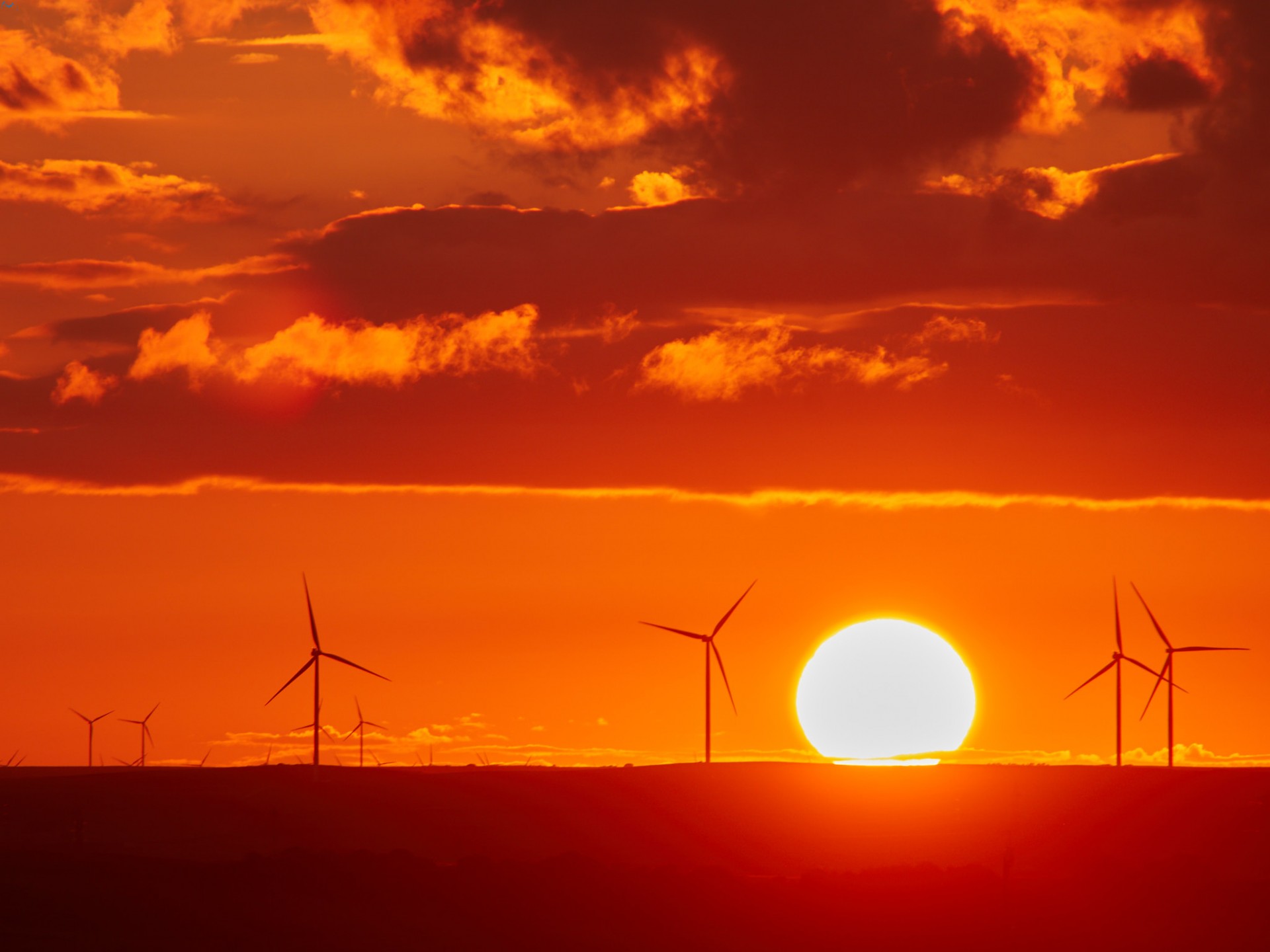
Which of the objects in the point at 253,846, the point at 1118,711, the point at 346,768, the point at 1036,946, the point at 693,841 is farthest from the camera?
the point at 1118,711

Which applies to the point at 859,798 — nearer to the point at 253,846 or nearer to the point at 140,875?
the point at 253,846

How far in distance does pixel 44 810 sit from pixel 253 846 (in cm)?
1309

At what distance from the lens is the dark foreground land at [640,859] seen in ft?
291

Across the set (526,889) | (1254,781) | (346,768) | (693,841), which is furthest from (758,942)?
(1254,781)

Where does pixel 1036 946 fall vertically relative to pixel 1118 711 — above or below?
below

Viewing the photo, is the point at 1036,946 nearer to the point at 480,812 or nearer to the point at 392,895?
the point at 392,895

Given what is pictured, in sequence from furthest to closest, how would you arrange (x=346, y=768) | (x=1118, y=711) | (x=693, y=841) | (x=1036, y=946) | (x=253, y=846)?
(x=1118, y=711) < (x=346, y=768) < (x=693, y=841) < (x=253, y=846) < (x=1036, y=946)

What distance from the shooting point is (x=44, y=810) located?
124 m

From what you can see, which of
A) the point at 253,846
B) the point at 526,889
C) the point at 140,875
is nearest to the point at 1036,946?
the point at 526,889

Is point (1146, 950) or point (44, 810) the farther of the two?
point (44, 810)

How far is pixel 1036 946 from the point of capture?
90500mm

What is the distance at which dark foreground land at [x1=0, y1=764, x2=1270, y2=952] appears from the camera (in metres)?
88.8

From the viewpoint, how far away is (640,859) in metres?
132

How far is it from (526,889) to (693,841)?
4709 centimetres
